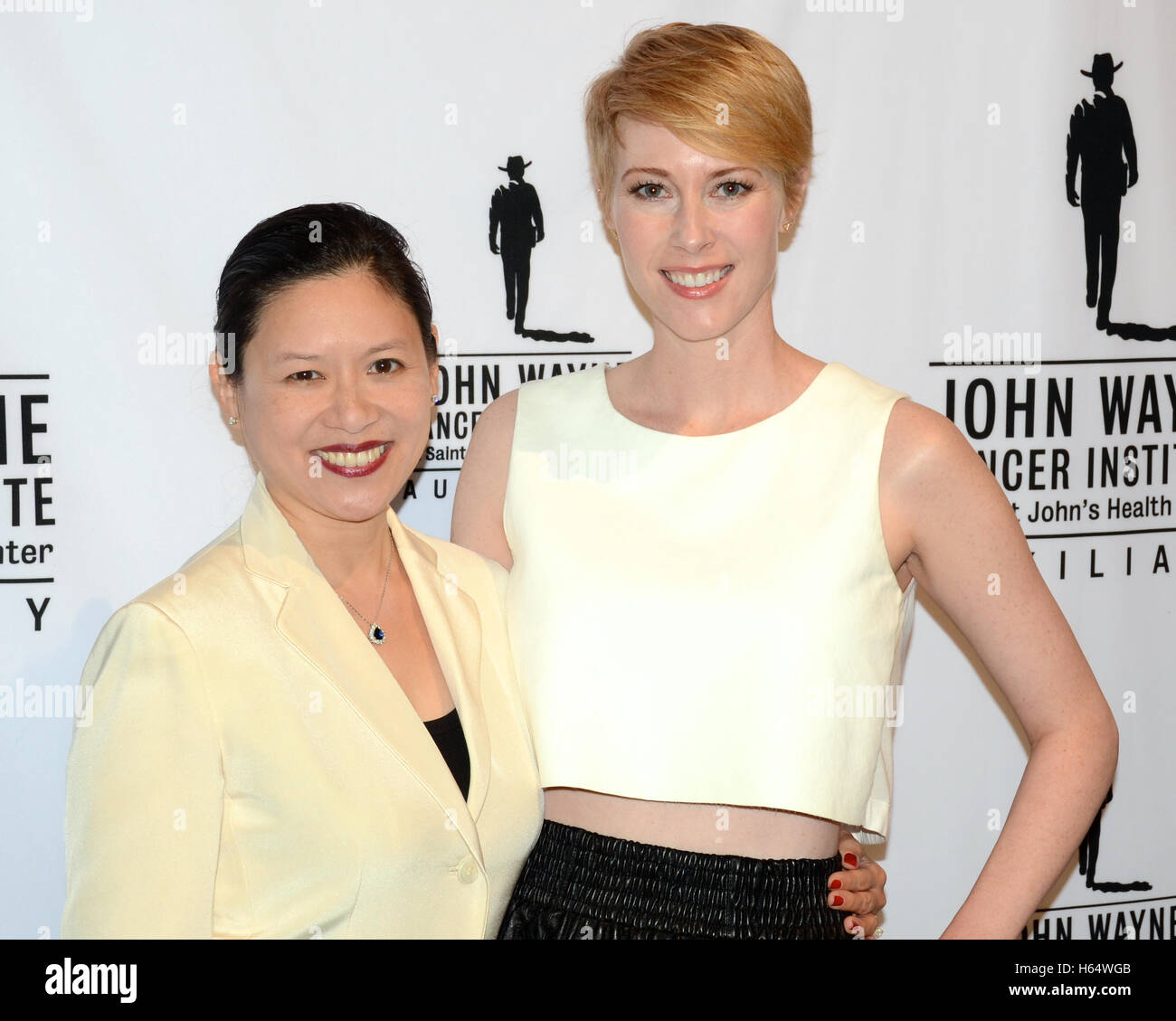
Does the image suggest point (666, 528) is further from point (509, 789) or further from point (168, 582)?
point (168, 582)

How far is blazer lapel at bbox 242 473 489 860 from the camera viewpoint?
1.75m

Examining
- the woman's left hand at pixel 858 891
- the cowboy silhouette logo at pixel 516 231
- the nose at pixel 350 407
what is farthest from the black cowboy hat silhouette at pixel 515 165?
the woman's left hand at pixel 858 891

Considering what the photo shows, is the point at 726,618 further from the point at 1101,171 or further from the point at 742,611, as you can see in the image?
the point at 1101,171

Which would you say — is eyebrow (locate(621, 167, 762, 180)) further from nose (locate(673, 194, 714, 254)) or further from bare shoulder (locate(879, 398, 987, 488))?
bare shoulder (locate(879, 398, 987, 488))

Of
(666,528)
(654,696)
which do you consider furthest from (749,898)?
(666,528)

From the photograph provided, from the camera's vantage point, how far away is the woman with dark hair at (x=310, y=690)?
1.58 m

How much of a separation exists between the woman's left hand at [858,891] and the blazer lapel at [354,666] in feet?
2.01

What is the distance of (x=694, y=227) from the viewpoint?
78.1 inches

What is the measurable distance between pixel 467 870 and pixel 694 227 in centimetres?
106

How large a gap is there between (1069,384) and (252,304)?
209 cm

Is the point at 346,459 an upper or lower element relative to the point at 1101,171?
lower

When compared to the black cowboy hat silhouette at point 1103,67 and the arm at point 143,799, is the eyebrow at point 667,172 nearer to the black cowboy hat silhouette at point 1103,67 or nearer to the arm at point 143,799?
the arm at point 143,799

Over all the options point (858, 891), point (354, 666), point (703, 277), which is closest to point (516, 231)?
point (703, 277)

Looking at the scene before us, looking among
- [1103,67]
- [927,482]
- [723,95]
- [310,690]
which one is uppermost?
[1103,67]
